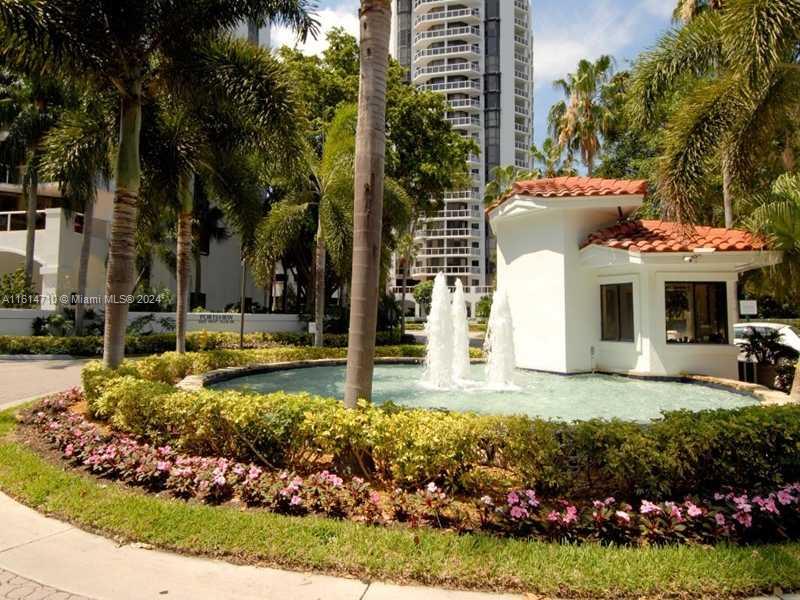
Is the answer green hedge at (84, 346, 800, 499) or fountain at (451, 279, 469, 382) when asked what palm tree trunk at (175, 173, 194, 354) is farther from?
green hedge at (84, 346, 800, 499)

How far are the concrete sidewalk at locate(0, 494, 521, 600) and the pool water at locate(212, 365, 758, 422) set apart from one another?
16.5ft

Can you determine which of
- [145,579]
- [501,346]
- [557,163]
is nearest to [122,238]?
[145,579]

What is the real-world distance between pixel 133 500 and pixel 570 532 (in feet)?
13.1

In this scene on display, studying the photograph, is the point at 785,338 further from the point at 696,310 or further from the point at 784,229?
the point at 784,229

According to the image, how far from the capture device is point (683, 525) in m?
3.92

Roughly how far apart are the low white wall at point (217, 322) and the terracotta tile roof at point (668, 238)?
18.8 metres

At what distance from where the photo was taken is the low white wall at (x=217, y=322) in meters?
22.5

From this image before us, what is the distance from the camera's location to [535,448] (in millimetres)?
4516

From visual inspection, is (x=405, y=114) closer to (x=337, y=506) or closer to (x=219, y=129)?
(x=219, y=129)

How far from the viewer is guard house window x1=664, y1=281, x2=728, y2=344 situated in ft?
40.8

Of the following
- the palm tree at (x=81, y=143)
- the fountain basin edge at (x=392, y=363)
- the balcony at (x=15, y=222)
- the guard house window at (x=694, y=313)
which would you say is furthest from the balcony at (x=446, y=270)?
the palm tree at (x=81, y=143)

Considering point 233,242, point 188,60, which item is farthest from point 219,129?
point 233,242

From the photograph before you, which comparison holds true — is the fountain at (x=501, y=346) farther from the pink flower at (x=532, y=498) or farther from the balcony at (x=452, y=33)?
the balcony at (x=452, y=33)

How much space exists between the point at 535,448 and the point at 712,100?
29.9ft
